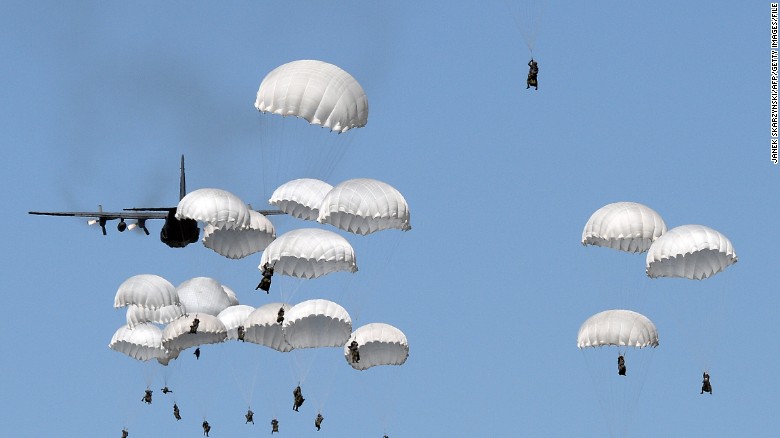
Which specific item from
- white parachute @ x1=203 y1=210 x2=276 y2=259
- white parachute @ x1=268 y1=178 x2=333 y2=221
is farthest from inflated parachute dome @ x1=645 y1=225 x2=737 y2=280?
white parachute @ x1=203 y1=210 x2=276 y2=259

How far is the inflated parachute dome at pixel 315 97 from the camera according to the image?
61750 mm

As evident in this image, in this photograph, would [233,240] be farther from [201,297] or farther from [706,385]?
[706,385]

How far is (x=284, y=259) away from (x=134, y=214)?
3248cm

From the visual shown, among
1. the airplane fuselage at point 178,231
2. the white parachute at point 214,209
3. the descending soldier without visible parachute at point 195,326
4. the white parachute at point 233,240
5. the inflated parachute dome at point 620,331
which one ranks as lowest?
the inflated parachute dome at point 620,331

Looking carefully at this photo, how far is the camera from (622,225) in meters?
67.4

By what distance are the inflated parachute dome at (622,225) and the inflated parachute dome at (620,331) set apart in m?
3.23

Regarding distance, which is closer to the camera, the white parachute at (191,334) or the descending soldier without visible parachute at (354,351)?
the descending soldier without visible parachute at (354,351)

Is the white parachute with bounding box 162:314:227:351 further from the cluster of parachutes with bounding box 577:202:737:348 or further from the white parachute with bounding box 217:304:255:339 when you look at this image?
the cluster of parachutes with bounding box 577:202:737:348

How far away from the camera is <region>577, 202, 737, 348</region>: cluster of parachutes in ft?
216

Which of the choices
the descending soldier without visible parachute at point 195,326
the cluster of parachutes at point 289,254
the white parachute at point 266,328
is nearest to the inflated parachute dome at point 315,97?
the cluster of parachutes at point 289,254

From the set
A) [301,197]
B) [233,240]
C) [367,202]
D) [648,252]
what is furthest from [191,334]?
[648,252]

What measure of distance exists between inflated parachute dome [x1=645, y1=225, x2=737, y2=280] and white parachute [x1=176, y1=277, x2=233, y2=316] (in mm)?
21313

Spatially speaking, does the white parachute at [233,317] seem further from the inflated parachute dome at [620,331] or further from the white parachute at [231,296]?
the inflated parachute dome at [620,331]

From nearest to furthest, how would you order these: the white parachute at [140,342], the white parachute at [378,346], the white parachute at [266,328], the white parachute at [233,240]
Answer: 1. the white parachute at [378,346]
2. the white parachute at [266,328]
3. the white parachute at [233,240]
4. the white parachute at [140,342]
